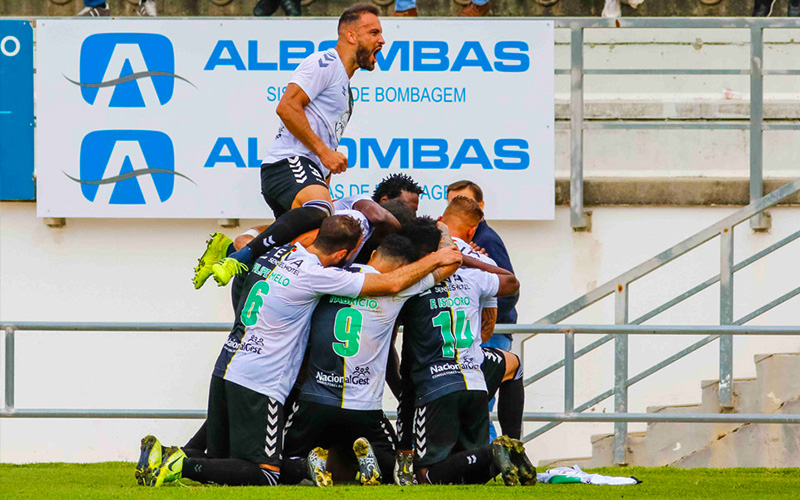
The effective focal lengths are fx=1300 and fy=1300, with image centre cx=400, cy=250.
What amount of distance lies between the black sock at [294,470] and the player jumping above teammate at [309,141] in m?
1.05

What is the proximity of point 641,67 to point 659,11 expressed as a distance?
6.06 feet

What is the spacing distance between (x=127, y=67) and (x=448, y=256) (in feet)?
16.8

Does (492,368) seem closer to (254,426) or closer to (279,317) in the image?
(279,317)

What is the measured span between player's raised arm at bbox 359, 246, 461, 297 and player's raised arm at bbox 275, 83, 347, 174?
69 centimetres

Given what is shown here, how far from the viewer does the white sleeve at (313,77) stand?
7.21 m

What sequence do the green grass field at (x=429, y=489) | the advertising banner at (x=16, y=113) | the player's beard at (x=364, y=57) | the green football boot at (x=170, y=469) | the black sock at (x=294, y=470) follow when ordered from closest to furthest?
the green grass field at (x=429, y=489) → the green football boot at (x=170, y=469) → the black sock at (x=294, y=470) → the player's beard at (x=364, y=57) → the advertising banner at (x=16, y=113)

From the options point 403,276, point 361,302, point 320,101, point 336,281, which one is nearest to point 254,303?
point 336,281

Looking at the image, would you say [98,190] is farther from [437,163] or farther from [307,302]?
[307,302]

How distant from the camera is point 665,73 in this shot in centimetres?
1106

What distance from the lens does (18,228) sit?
11.2 meters

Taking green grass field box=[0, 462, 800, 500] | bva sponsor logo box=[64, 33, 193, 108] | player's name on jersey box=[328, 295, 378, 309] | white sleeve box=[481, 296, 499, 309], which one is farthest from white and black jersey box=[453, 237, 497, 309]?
bva sponsor logo box=[64, 33, 193, 108]

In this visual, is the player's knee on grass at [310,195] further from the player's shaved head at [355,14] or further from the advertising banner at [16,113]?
the advertising banner at [16,113]

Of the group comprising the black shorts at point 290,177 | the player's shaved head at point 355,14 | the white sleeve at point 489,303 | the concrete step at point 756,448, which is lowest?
the concrete step at point 756,448

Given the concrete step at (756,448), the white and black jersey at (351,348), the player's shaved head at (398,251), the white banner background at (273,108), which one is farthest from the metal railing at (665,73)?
the white and black jersey at (351,348)
